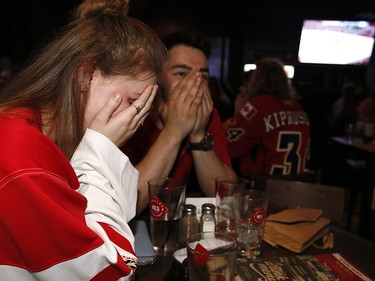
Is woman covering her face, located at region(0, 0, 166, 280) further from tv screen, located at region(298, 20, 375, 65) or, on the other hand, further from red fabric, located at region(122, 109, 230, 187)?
tv screen, located at region(298, 20, 375, 65)

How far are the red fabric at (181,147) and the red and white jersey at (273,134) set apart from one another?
910 millimetres

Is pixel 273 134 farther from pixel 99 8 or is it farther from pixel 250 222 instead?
pixel 99 8

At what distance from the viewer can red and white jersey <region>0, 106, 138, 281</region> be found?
61 centimetres

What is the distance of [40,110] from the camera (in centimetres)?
86

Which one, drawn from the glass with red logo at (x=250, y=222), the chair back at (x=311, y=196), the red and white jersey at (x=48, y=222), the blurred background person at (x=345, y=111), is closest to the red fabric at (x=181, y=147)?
the chair back at (x=311, y=196)

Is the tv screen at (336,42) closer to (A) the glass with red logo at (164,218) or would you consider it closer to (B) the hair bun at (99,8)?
(B) the hair bun at (99,8)

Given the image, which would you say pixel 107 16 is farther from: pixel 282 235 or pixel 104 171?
Result: pixel 282 235

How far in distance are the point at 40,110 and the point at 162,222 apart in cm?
45

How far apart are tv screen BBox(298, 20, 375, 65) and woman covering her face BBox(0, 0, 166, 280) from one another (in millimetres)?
6055

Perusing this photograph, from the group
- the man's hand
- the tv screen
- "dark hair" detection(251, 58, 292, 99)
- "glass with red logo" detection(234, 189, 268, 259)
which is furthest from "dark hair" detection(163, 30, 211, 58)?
the tv screen

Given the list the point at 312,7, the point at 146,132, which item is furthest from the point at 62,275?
the point at 312,7

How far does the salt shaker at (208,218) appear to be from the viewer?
1.04m

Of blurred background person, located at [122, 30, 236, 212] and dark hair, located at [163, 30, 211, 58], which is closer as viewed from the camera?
blurred background person, located at [122, 30, 236, 212]

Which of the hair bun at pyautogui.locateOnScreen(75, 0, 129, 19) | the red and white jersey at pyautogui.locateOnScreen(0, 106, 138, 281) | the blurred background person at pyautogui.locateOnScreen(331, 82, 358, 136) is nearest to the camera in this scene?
the red and white jersey at pyautogui.locateOnScreen(0, 106, 138, 281)
